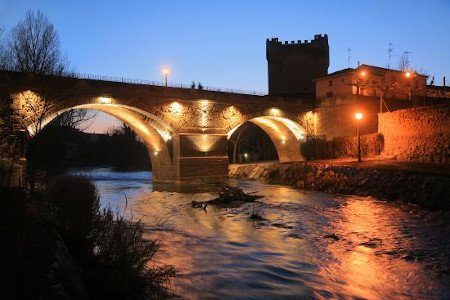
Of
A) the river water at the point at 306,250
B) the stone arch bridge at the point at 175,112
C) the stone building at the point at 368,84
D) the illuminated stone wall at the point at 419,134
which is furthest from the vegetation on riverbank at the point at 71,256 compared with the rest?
the stone building at the point at 368,84

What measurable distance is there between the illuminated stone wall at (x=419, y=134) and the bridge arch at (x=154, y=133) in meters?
14.3

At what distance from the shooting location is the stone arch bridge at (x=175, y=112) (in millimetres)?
24953

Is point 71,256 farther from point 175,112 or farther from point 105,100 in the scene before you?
point 175,112

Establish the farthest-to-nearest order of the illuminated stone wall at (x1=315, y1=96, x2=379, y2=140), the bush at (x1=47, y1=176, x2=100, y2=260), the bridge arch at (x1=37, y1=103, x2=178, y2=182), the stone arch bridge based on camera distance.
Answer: the illuminated stone wall at (x1=315, y1=96, x2=379, y2=140), the bridge arch at (x1=37, y1=103, x2=178, y2=182), the stone arch bridge, the bush at (x1=47, y1=176, x2=100, y2=260)

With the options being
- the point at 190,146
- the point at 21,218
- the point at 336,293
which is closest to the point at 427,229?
the point at 336,293

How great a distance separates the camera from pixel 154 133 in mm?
32438

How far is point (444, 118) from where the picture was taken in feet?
66.8

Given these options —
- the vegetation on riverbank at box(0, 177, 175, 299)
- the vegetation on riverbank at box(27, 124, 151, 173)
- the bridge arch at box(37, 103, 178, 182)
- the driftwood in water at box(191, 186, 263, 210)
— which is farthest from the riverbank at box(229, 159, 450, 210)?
the vegetation on riverbank at box(27, 124, 151, 173)

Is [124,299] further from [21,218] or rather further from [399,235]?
[399,235]

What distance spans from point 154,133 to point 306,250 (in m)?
23.7

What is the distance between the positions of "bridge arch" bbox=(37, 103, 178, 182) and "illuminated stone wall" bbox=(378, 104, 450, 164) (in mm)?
14286

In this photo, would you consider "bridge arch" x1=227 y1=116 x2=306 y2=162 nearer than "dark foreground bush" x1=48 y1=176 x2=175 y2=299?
No

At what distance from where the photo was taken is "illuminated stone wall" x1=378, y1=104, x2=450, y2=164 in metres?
20.2

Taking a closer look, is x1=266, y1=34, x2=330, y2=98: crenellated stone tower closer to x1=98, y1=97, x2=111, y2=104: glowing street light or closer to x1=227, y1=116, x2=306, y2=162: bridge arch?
x1=227, y1=116, x2=306, y2=162: bridge arch
